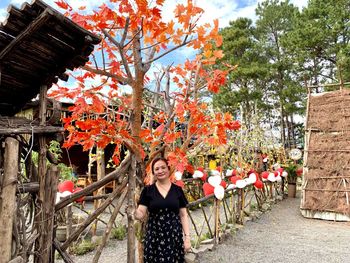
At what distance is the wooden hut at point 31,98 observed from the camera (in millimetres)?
2537

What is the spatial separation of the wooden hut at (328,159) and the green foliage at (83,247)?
6521 millimetres

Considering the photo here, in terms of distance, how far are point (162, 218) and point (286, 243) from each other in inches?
191

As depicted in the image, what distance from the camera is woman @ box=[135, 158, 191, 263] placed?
3.33 m

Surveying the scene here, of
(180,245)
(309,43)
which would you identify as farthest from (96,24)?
(309,43)

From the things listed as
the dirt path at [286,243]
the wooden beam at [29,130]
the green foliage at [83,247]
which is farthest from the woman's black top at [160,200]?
the green foliage at [83,247]

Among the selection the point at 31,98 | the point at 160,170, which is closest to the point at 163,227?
the point at 160,170

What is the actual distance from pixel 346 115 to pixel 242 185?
4880 millimetres

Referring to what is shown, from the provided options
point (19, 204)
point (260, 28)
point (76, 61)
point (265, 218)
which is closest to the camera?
point (19, 204)

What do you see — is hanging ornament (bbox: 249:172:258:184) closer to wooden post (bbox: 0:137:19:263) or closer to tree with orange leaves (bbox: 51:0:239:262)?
tree with orange leaves (bbox: 51:0:239:262)

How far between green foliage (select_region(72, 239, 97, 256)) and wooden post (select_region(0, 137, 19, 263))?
153 inches

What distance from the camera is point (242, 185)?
25.7 ft

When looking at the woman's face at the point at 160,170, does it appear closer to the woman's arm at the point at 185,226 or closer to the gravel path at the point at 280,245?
the woman's arm at the point at 185,226

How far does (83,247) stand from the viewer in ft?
20.7

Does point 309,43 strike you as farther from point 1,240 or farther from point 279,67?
point 1,240
